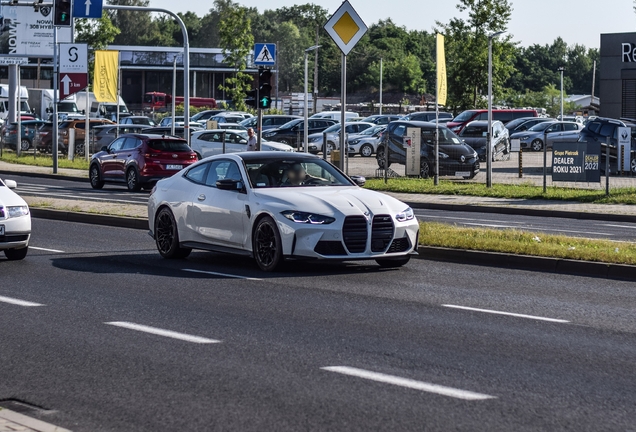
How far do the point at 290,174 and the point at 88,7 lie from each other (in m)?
24.5

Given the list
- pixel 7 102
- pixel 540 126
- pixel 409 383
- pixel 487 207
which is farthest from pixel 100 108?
pixel 409 383

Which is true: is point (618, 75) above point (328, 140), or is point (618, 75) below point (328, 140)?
above

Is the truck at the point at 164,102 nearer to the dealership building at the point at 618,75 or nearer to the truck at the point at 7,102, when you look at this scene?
the truck at the point at 7,102

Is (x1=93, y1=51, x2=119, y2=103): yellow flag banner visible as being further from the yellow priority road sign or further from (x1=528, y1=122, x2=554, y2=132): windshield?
the yellow priority road sign

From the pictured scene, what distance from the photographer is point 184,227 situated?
48.1 feet

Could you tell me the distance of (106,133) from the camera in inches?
1907

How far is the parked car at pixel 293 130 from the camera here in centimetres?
5112

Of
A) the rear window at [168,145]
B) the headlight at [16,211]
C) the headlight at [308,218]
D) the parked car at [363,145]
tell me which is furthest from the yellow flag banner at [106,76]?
the headlight at [308,218]

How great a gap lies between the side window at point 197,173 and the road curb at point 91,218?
439cm

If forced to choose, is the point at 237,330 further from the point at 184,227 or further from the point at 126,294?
the point at 184,227

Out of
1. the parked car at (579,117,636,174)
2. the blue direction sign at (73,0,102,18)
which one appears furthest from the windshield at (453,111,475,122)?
the blue direction sign at (73,0,102,18)

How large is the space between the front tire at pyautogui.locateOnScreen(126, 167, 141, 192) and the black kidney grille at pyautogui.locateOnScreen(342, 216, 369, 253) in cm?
1966

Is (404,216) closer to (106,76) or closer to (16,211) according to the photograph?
(16,211)

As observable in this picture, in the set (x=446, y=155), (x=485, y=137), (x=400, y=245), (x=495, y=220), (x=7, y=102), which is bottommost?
(x=495, y=220)
